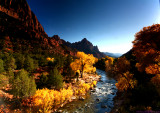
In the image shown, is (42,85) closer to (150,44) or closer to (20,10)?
(150,44)

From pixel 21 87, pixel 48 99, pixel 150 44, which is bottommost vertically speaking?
pixel 48 99

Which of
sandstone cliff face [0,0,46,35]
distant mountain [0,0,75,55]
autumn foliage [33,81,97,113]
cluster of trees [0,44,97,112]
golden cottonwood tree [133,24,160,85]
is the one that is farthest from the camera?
sandstone cliff face [0,0,46,35]

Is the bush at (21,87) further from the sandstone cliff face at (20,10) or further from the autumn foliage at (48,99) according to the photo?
the sandstone cliff face at (20,10)

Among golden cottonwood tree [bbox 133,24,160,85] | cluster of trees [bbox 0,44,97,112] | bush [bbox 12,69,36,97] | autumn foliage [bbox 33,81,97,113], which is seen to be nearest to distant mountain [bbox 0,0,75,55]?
cluster of trees [bbox 0,44,97,112]

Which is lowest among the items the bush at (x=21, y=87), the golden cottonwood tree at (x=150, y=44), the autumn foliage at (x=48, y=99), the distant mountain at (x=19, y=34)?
the autumn foliage at (x=48, y=99)

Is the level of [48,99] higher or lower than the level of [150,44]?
lower

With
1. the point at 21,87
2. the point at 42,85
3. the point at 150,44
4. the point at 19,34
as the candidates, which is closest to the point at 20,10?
the point at 19,34

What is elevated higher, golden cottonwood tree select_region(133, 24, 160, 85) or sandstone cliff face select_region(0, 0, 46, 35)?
sandstone cliff face select_region(0, 0, 46, 35)

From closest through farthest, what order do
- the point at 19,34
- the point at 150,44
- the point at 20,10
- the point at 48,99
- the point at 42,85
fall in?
the point at 150,44 < the point at 48,99 < the point at 42,85 < the point at 19,34 < the point at 20,10

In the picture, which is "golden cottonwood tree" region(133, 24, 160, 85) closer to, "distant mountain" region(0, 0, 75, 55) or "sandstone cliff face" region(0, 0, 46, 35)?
"distant mountain" region(0, 0, 75, 55)

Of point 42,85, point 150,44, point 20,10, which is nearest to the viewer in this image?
point 150,44

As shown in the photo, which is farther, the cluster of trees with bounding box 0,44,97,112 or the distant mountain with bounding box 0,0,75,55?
the distant mountain with bounding box 0,0,75,55

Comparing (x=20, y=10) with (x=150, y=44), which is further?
(x=20, y=10)

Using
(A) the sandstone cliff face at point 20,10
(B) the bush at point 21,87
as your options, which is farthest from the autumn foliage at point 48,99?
(A) the sandstone cliff face at point 20,10
